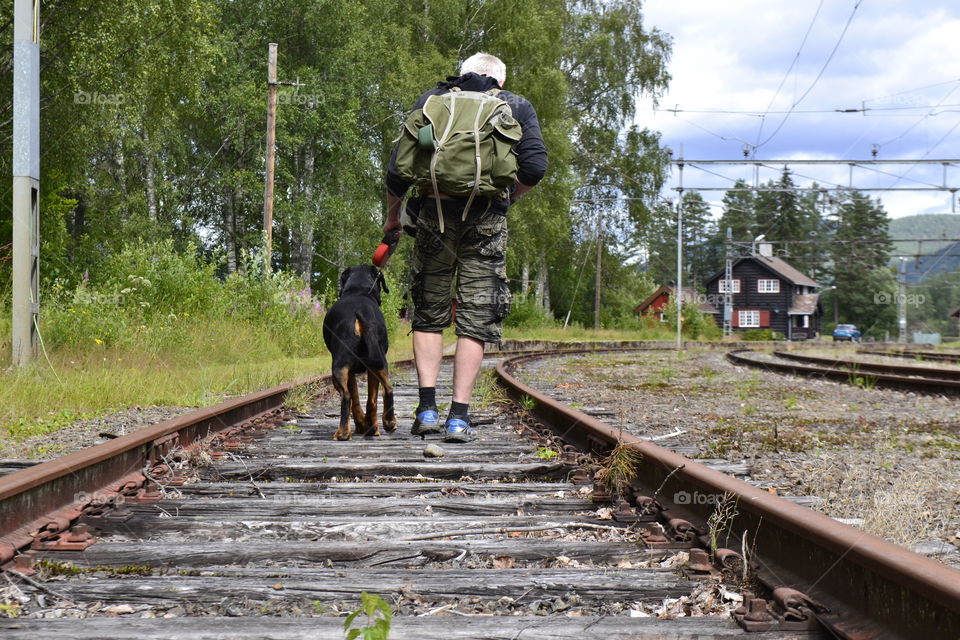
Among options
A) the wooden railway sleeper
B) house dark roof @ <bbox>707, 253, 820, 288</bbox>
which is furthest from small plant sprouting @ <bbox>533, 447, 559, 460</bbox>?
house dark roof @ <bbox>707, 253, 820, 288</bbox>

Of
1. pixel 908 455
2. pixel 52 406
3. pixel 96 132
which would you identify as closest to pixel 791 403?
pixel 908 455

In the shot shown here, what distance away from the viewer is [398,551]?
2320 millimetres

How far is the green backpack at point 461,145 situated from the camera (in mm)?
3930

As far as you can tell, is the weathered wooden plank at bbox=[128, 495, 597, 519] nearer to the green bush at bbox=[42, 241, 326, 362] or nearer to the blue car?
the green bush at bbox=[42, 241, 326, 362]

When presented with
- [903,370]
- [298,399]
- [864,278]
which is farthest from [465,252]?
[864,278]

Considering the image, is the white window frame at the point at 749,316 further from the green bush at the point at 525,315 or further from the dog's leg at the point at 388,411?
the dog's leg at the point at 388,411

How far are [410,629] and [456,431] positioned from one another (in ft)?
8.96

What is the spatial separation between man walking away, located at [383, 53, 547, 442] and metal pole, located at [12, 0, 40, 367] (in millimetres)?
4236

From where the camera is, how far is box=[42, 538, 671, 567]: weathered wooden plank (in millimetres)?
2230

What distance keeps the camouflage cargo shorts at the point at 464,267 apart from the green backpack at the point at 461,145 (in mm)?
259

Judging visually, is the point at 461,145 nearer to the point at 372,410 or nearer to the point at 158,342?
the point at 372,410

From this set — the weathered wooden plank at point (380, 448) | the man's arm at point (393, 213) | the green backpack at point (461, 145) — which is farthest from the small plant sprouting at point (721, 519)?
the man's arm at point (393, 213)

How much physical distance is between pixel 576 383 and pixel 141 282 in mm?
6111

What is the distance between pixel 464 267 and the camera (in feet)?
14.6
